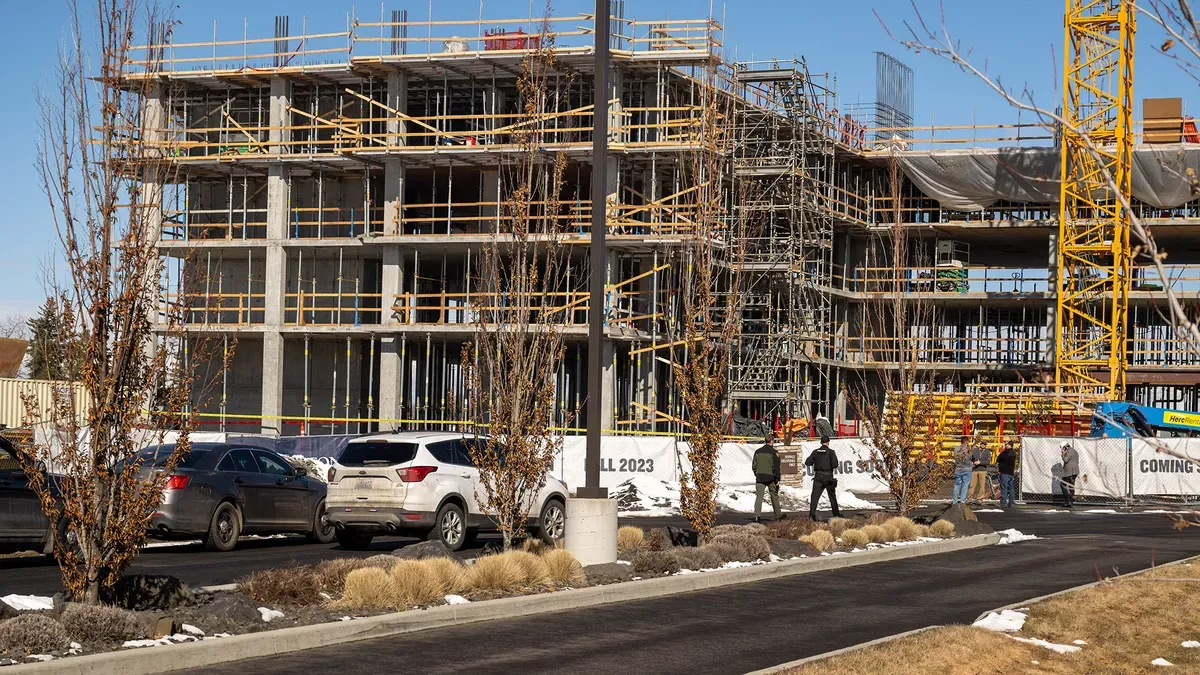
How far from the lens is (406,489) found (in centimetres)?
2039

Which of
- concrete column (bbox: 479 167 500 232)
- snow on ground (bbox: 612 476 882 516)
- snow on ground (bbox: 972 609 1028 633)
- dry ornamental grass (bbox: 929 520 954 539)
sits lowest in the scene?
snow on ground (bbox: 612 476 882 516)

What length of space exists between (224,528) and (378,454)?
2.52 metres

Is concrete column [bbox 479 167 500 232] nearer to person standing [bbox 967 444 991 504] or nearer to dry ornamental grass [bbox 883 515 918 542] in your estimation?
person standing [bbox 967 444 991 504]

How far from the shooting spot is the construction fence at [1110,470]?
37.6 meters

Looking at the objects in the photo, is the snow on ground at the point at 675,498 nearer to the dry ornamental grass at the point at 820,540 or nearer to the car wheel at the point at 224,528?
the dry ornamental grass at the point at 820,540

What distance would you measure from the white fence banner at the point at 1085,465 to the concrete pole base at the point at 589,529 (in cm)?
2304

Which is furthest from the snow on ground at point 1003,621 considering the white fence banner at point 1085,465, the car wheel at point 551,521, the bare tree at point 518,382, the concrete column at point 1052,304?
the concrete column at point 1052,304

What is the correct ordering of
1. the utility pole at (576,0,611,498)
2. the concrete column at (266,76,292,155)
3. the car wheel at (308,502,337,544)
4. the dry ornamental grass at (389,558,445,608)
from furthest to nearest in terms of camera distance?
the concrete column at (266,76,292,155)
the car wheel at (308,502,337,544)
the utility pole at (576,0,611,498)
the dry ornamental grass at (389,558,445,608)

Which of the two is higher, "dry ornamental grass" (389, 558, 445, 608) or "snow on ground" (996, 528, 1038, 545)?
"dry ornamental grass" (389, 558, 445, 608)

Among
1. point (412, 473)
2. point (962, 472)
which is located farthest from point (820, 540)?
point (962, 472)

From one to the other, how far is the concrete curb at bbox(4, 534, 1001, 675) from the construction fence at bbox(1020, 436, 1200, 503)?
1919 cm

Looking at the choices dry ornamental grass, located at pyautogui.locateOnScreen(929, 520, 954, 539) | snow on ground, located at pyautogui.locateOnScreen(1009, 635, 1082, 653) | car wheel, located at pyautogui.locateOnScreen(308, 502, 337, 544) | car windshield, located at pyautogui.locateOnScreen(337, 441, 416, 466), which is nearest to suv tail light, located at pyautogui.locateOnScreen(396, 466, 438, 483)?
car windshield, located at pyautogui.locateOnScreen(337, 441, 416, 466)

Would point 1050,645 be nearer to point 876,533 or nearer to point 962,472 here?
point 876,533

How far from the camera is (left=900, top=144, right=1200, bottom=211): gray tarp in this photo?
54750 mm
